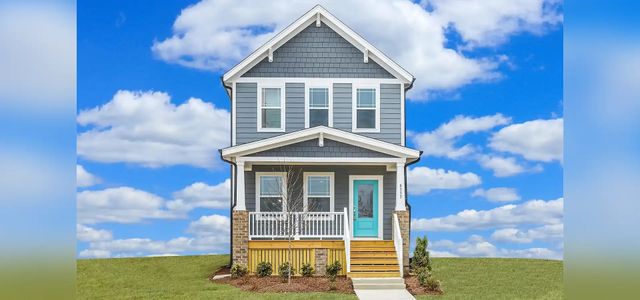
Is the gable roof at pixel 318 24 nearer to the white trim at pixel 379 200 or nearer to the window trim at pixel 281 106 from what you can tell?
the window trim at pixel 281 106

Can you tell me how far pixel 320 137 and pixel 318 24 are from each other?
4.33 m

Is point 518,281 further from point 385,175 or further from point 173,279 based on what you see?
point 173,279

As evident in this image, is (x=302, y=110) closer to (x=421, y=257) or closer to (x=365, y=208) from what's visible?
(x=365, y=208)

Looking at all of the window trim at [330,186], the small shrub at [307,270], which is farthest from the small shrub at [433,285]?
the window trim at [330,186]

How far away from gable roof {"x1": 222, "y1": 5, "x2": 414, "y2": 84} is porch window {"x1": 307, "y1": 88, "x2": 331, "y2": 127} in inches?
69.7

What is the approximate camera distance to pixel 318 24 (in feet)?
74.7

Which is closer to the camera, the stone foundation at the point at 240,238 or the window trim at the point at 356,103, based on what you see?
the stone foundation at the point at 240,238

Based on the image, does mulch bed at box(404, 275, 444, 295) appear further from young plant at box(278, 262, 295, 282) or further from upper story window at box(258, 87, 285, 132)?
upper story window at box(258, 87, 285, 132)

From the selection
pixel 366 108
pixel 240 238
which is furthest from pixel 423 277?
pixel 366 108

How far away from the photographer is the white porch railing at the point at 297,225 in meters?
20.8

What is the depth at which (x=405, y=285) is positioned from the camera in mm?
18719

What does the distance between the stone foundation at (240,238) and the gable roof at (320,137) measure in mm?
1826
